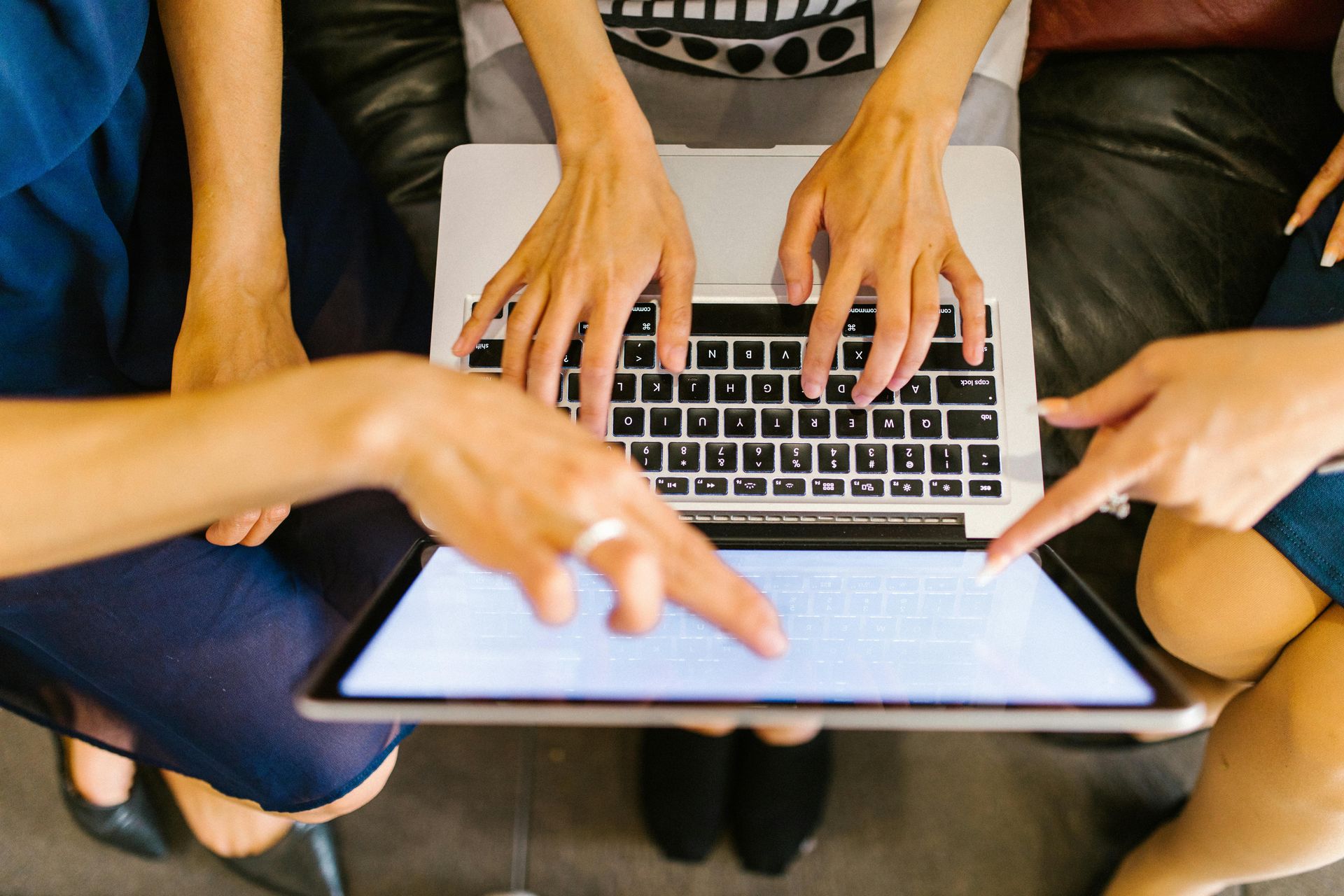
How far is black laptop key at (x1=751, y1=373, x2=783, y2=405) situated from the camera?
65cm

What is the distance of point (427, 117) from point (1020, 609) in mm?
826

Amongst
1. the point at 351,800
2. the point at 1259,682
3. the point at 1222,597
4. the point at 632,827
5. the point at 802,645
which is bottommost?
the point at 632,827

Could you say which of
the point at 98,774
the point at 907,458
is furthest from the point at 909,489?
the point at 98,774

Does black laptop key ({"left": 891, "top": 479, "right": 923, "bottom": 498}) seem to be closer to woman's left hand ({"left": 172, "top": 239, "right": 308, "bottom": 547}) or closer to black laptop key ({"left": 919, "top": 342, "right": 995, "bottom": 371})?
black laptop key ({"left": 919, "top": 342, "right": 995, "bottom": 371})

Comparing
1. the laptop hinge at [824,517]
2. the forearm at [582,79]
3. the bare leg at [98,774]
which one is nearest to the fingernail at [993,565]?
the laptop hinge at [824,517]

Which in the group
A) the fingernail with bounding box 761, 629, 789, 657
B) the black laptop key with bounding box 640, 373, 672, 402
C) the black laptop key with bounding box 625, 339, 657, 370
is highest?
the fingernail with bounding box 761, 629, 789, 657

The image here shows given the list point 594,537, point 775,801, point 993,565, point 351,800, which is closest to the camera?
point 594,537

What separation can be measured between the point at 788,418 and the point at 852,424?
0.05 metres

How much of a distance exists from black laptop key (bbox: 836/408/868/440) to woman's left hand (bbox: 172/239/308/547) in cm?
47

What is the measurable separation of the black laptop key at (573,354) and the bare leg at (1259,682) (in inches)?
23.0

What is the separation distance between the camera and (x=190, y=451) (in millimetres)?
410

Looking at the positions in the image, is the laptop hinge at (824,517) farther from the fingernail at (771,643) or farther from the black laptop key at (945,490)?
the fingernail at (771,643)

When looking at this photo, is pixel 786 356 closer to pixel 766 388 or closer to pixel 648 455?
pixel 766 388

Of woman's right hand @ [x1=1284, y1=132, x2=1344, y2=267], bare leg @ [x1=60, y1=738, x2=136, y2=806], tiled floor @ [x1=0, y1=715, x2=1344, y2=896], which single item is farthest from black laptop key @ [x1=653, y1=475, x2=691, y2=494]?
bare leg @ [x1=60, y1=738, x2=136, y2=806]
